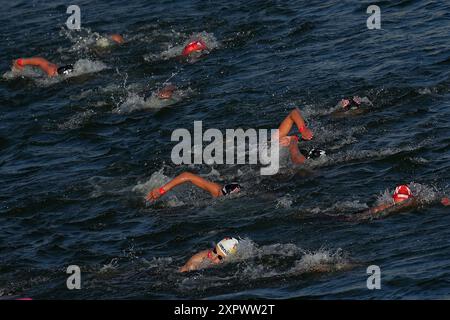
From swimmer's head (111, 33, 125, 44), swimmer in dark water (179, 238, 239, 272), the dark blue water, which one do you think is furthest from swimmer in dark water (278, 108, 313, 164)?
swimmer's head (111, 33, 125, 44)

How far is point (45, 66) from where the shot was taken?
3059cm

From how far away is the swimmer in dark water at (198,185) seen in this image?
70.2 ft

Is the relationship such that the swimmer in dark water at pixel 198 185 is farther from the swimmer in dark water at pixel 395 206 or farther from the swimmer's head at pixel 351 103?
the swimmer's head at pixel 351 103

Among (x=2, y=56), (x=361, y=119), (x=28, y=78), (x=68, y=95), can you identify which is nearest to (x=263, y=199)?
(x=361, y=119)

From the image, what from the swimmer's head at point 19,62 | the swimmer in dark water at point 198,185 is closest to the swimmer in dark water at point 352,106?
the swimmer in dark water at point 198,185

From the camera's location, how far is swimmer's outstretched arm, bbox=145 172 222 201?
842 inches

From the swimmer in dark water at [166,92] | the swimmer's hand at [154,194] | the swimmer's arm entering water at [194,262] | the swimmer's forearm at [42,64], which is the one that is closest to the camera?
the swimmer's arm entering water at [194,262]

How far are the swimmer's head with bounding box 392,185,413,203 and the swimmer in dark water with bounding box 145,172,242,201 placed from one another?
11.3ft

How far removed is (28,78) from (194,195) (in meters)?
10.7

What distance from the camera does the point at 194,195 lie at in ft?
73.5

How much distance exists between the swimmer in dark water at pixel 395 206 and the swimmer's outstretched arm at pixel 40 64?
1351 cm

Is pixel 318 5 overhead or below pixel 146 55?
overhead

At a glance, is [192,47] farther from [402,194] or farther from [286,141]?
[402,194]
